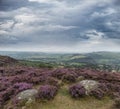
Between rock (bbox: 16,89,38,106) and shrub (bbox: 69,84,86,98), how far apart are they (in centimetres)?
353

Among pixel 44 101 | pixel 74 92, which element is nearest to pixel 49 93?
pixel 44 101

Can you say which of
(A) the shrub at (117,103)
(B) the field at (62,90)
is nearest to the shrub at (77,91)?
(B) the field at (62,90)

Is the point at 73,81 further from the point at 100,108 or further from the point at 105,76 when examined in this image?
the point at 100,108

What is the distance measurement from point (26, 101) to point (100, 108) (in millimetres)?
6831

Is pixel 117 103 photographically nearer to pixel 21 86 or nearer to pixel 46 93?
pixel 46 93

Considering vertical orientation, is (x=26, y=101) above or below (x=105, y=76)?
below

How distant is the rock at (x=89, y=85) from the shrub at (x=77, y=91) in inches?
19.9

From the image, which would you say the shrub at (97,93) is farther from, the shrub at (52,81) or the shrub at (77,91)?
the shrub at (52,81)

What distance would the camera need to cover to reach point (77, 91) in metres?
23.3

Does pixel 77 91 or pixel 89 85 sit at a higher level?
pixel 89 85

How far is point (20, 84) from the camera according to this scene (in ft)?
83.7

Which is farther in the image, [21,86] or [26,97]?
[21,86]

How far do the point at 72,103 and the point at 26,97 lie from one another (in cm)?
438

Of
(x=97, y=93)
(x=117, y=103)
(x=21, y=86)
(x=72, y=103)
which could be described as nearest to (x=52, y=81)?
(x=21, y=86)
